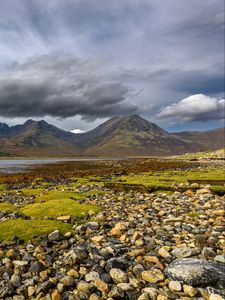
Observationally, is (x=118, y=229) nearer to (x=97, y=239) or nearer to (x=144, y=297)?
(x=97, y=239)

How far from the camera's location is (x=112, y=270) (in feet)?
27.4

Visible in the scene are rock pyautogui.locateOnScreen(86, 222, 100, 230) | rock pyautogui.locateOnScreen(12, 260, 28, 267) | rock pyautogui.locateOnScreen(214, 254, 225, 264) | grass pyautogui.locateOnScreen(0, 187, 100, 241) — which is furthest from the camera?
rock pyautogui.locateOnScreen(86, 222, 100, 230)

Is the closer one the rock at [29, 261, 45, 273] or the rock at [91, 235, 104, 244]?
Result: the rock at [29, 261, 45, 273]

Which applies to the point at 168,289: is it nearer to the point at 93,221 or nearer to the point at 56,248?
the point at 56,248

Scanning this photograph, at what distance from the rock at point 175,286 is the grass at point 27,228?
5380mm

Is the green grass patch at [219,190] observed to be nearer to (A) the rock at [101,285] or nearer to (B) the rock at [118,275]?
(B) the rock at [118,275]

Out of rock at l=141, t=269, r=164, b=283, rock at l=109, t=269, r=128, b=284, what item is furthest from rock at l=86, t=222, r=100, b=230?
rock at l=141, t=269, r=164, b=283

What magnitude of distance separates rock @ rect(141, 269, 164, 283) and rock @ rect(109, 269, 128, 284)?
1.87 feet

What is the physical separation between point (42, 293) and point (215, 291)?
4504 millimetres

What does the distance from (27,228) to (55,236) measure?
4.66ft

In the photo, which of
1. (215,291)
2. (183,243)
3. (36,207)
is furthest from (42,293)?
(36,207)

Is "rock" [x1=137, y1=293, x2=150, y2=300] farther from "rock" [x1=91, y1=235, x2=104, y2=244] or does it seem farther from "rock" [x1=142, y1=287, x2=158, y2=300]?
"rock" [x1=91, y1=235, x2=104, y2=244]

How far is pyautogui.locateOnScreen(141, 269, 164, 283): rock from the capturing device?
809cm

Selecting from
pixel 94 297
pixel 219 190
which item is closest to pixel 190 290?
pixel 94 297
